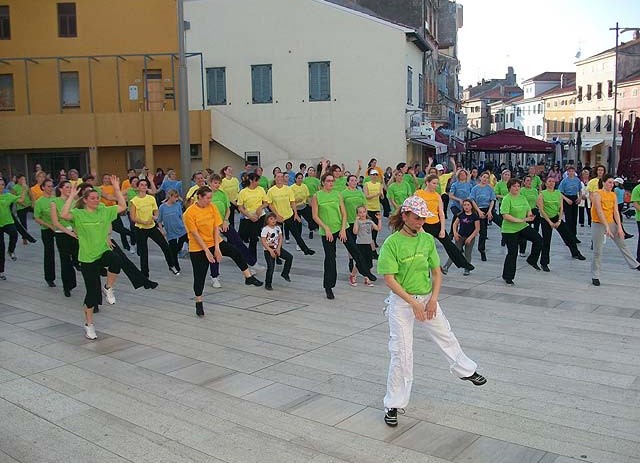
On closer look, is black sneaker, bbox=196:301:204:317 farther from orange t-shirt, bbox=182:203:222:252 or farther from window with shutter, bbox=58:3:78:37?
window with shutter, bbox=58:3:78:37

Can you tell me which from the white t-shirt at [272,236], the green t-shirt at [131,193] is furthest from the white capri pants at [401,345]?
the green t-shirt at [131,193]

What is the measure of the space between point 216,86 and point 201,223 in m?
20.7

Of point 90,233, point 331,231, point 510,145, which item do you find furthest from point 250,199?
point 510,145

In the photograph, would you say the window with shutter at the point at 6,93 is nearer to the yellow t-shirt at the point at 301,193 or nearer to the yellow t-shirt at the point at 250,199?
the yellow t-shirt at the point at 301,193

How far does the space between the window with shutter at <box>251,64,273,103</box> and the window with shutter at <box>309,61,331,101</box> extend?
1.74 metres

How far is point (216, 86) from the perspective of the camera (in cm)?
2867

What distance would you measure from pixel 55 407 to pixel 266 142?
22.7m

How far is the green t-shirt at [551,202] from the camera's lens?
41.2 ft

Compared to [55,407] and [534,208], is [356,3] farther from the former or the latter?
[55,407]

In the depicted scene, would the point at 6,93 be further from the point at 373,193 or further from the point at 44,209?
the point at 373,193

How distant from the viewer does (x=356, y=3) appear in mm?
36219

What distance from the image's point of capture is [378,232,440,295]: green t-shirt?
527 cm

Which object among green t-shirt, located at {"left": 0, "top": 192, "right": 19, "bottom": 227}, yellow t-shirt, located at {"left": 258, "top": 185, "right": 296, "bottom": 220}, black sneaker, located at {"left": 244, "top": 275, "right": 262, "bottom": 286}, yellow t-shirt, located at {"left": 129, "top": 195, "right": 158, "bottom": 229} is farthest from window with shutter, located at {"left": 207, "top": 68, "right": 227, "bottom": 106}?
black sneaker, located at {"left": 244, "top": 275, "right": 262, "bottom": 286}

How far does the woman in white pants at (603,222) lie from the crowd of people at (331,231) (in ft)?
0.06
